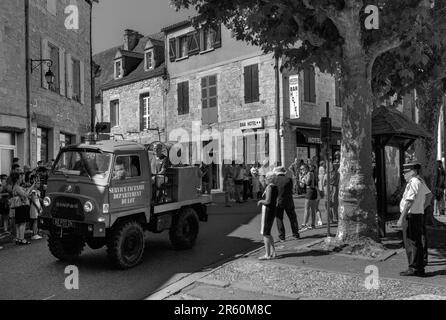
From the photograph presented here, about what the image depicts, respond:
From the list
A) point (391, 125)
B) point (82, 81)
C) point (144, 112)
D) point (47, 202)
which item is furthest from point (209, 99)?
point (47, 202)

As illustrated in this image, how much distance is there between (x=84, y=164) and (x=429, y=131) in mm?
8393

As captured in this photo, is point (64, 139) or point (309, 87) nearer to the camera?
point (64, 139)

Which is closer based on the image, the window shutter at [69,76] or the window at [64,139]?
the window at [64,139]

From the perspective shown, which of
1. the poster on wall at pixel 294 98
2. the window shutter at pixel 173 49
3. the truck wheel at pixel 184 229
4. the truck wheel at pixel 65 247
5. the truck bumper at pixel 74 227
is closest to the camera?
the truck bumper at pixel 74 227

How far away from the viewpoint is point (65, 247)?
853 centimetres

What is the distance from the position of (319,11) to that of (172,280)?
5.19 metres

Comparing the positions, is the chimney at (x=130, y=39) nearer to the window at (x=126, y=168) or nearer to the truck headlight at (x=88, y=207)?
the window at (x=126, y=168)

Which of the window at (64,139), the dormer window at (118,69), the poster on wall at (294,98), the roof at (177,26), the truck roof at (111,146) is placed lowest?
the truck roof at (111,146)

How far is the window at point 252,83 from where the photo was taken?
23.9m

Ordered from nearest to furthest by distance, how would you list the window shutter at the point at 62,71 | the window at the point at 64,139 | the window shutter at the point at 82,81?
the window shutter at the point at 62,71 < the window at the point at 64,139 < the window shutter at the point at 82,81

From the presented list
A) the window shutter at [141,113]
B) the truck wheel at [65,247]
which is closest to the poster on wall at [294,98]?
the window shutter at [141,113]

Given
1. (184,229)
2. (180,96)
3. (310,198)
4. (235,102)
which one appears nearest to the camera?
(184,229)

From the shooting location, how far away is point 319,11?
865 cm

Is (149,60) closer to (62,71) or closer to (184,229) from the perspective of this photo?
(62,71)
